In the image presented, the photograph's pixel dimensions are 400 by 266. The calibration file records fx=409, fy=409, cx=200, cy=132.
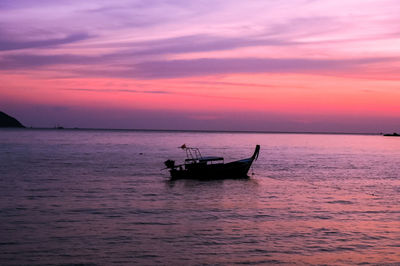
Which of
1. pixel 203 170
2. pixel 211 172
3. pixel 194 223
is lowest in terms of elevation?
pixel 194 223

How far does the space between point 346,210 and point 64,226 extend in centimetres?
1906

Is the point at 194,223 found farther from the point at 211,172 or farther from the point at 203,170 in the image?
the point at 211,172

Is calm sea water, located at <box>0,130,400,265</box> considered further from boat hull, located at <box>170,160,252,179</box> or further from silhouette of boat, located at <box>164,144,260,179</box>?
boat hull, located at <box>170,160,252,179</box>

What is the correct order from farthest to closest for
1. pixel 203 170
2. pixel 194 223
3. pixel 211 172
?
1. pixel 211 172
2. pixel 203 170
3. pixel 194 223

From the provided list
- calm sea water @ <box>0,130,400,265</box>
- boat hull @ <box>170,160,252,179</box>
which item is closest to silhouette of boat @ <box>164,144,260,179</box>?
boat hull @ <box>170,160,252,179</box>

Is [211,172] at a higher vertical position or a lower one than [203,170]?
lower

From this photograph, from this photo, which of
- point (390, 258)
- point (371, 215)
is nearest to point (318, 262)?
point (390, 258)

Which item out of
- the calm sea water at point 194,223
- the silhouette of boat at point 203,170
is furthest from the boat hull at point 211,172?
the calm sea water at point 194,223

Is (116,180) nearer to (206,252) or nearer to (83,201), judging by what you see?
(83,201)

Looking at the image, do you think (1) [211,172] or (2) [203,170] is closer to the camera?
(2) [203,170]

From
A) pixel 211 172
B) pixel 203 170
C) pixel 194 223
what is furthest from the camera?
pixel 211 172

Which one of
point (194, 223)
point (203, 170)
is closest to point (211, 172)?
point (203, 170)

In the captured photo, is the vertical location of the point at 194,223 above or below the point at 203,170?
below

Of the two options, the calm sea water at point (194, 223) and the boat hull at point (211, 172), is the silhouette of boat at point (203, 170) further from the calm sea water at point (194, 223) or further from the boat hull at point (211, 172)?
the calm sea water at point (194, 223)
